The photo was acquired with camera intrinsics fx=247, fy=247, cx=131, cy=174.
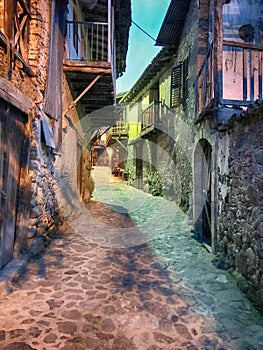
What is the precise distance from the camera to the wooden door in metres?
3.66

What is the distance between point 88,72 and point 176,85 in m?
5.91

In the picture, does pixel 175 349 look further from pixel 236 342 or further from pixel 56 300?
pixel 56 300

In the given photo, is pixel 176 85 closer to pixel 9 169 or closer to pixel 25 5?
pixel 25 5

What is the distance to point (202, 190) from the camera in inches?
280

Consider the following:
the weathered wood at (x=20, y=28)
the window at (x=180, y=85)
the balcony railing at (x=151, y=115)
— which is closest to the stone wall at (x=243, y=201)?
the weathered wood at (x=20, y=28)

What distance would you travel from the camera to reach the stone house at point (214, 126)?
380cm

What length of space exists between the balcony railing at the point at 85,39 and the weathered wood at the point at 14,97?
2.97 metres

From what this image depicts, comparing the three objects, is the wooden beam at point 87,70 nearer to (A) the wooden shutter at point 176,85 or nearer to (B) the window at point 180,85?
(B) the window at point 180,85

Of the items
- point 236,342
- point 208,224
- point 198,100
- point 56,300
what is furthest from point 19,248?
point 198,100

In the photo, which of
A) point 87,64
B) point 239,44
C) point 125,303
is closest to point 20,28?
point 87,64

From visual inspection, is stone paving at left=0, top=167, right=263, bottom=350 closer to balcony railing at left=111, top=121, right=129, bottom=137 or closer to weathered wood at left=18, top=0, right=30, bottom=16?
weathered wood at left=18, top=0, right=30, bottom=16

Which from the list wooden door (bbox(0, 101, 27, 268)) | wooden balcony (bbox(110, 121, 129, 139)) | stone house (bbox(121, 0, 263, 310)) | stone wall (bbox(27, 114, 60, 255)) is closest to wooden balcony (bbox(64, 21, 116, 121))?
stone wall (bbox(27, 114, 60, 255))

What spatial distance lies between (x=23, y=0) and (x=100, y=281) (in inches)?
189

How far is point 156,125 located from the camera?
14078mm
